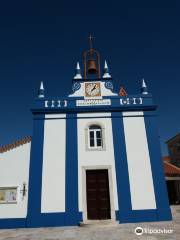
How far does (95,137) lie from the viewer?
473 inches

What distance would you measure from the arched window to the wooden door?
4.51ft

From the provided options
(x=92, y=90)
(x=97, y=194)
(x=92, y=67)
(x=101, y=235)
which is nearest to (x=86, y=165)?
(x=97, y=194)

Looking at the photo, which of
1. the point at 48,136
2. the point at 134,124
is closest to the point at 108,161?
the point at 134,124

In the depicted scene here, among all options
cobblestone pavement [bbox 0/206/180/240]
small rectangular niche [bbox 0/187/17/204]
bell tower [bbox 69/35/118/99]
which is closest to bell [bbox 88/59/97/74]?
bell tower [bbox 69/35/118/99]

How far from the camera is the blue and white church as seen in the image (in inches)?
417

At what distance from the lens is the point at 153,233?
7953mm

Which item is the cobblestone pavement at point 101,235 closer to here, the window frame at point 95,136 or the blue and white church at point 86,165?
the blue and white church at point 86,165

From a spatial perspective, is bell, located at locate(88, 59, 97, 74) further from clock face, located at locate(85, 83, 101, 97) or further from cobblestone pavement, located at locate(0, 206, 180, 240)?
cobblestone pavement, located at locate(0, 206, 180, 240)

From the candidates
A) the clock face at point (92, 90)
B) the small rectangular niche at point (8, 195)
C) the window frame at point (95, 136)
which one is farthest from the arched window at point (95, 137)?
the small rectangular niche at point (8, 195)

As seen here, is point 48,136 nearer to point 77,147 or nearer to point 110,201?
point 77,147

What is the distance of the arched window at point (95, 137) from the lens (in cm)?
1189

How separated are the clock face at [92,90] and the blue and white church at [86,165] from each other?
0.06m

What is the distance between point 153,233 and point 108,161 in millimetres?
4184

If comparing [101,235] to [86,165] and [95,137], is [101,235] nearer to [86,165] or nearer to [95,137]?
[86,165]
